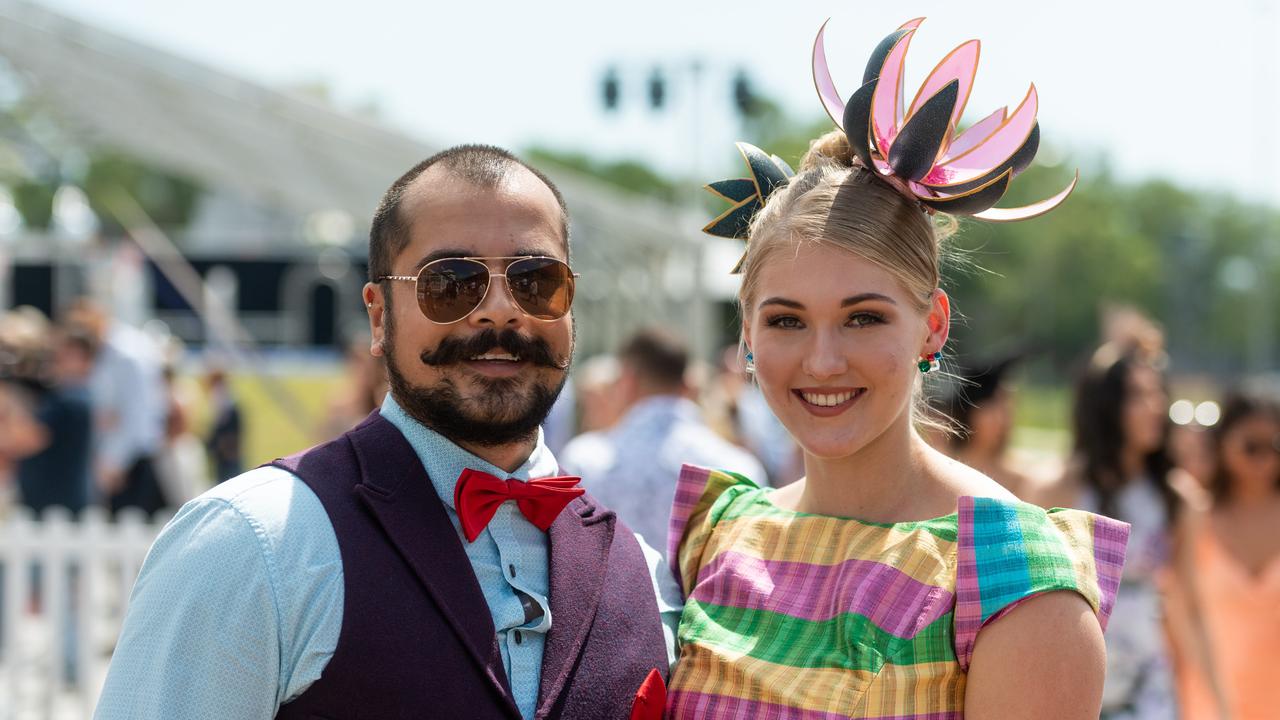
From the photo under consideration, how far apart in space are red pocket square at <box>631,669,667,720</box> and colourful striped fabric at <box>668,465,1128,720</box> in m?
0.08

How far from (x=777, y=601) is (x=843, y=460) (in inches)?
12.7

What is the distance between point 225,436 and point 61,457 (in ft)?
12.7

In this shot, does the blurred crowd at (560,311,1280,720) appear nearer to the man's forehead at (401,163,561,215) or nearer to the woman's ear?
the woman's ear

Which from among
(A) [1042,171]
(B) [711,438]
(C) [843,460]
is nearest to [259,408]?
(B) [711,438]

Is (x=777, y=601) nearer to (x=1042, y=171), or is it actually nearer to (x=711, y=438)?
(x=711, y=438)

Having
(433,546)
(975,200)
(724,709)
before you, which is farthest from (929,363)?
(433,546)

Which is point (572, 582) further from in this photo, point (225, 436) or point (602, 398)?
point (225, 436)

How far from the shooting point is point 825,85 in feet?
7.98

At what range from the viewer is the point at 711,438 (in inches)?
205

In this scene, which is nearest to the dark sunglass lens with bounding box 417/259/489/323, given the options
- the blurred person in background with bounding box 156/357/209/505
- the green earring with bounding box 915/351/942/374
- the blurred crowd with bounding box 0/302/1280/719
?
the green earring with bounding box 915/351/942/374

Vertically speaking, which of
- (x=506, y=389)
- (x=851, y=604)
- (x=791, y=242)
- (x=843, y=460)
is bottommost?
(x=851, y=604)

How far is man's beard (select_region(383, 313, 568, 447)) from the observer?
214 centimetres

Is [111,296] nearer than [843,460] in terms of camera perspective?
No

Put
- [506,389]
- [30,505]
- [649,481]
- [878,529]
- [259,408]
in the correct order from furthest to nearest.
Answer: [259,408] → [30,505] → [649,481] → [878,529] → [506,389]
